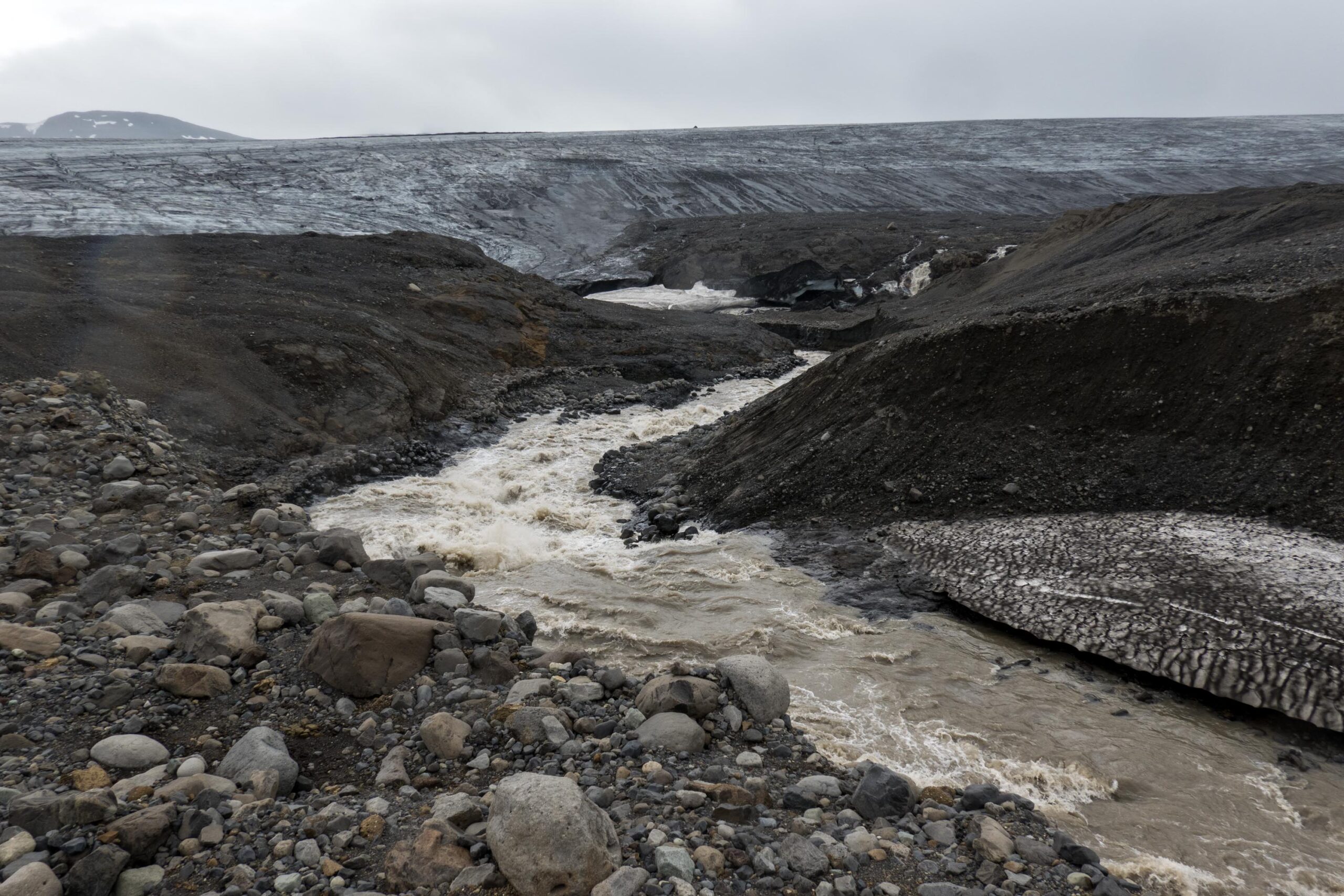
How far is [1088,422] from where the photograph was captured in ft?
31.6

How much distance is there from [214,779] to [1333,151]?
309 ft

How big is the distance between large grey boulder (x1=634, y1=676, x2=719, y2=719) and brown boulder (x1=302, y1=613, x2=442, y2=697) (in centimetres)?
165

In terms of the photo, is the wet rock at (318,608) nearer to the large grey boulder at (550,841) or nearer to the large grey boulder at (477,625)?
the large grey boulder at (477,625)

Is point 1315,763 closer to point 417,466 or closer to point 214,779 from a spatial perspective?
point 214,779

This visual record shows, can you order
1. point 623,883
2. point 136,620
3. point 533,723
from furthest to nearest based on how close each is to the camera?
point 136,620 → point 533,723 → point 623,883

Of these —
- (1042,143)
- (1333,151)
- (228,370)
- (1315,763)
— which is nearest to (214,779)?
(1315,763)

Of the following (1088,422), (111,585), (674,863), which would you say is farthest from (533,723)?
(1088,422)

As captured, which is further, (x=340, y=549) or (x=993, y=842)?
(x=340, y=549)

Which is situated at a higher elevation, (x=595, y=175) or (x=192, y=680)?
(x=595, y=175)

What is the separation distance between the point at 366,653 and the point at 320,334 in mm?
11690

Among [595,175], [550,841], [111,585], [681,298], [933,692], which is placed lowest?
[933,692]

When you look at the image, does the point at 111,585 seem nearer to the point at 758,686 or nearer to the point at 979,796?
the point at 758,686

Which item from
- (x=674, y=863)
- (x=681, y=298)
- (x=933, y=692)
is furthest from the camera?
→ (x=681, y=298)

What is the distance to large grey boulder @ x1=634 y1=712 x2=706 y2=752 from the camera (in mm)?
4973
